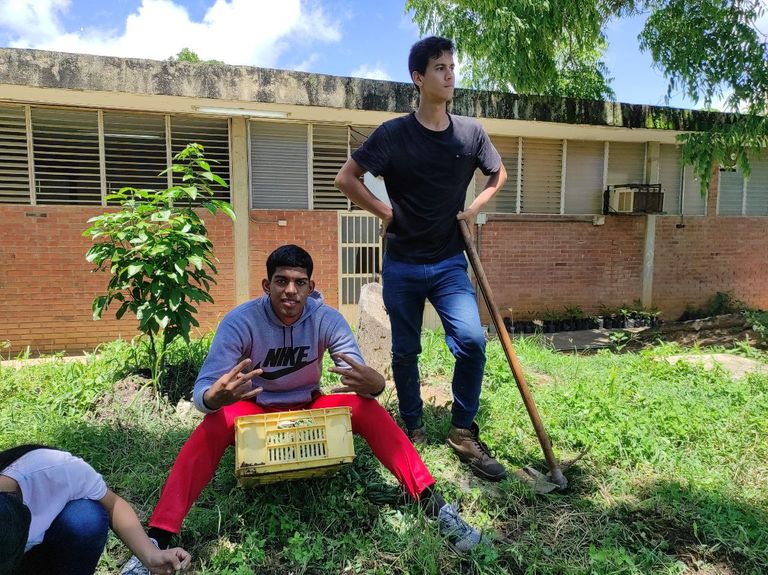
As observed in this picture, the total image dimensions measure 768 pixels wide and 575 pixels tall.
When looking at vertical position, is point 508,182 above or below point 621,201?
above

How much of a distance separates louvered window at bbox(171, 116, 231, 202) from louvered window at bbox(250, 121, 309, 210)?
1.12 feet

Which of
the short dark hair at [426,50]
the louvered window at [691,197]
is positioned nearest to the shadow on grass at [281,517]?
the short dark hair at [426,50]

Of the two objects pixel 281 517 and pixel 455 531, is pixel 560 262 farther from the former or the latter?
pixel 281 517

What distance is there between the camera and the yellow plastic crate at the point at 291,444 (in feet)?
7.79

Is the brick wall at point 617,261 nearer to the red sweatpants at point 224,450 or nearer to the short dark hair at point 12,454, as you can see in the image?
the red sweatpants at point 224,450

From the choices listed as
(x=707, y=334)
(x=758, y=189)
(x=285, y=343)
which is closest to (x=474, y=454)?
(x=285, y=343)

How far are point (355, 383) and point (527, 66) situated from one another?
883 cm

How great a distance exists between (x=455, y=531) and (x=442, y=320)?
3.60 feet

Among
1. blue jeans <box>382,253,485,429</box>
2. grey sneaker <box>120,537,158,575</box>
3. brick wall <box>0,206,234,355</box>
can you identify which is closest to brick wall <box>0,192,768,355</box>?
brick wall <box>0,206,234,355</box>

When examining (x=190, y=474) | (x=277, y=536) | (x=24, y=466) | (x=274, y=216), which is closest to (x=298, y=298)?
(x=190, y=474)

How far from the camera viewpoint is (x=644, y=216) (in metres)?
9.48

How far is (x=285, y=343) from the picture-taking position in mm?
2697

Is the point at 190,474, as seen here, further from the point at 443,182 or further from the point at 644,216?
the point at 644,216

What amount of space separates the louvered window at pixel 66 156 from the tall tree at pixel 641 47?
6309 millimetres
